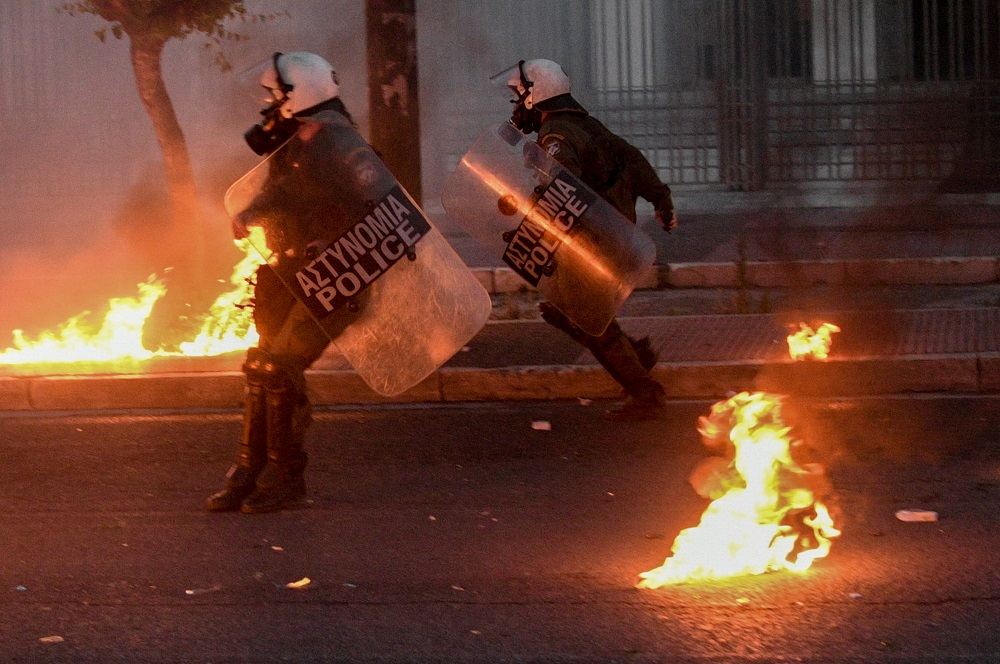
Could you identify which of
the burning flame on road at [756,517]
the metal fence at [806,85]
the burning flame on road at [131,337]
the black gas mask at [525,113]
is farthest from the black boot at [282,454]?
the metal fence at [806,85]

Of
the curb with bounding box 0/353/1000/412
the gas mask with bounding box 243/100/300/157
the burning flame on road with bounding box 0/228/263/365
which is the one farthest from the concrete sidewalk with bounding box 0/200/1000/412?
the gas mask with bounding box 243/100/300/157

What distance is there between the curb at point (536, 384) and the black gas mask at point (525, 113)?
1367mm

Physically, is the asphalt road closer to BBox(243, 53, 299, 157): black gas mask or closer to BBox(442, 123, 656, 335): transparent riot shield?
BBox(442, 123, 656, 335): transparent riot shield

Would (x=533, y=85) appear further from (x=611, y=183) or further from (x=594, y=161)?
(x=611, y=183)

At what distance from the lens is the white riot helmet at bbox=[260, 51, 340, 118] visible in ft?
16.3

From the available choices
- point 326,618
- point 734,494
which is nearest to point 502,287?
point 734,494

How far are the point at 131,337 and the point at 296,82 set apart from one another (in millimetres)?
3672

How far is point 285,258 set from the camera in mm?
4984

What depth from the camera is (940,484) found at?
5367 mm

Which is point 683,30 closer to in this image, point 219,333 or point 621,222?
point 219,333

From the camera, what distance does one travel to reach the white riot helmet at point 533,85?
6.15 m

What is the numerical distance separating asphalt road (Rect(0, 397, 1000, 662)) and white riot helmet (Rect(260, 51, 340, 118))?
1.44 meters

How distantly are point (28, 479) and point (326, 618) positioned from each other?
226 centimetres

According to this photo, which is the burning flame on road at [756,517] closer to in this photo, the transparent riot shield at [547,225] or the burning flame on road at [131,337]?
the transparent riot shield at [547,225]
